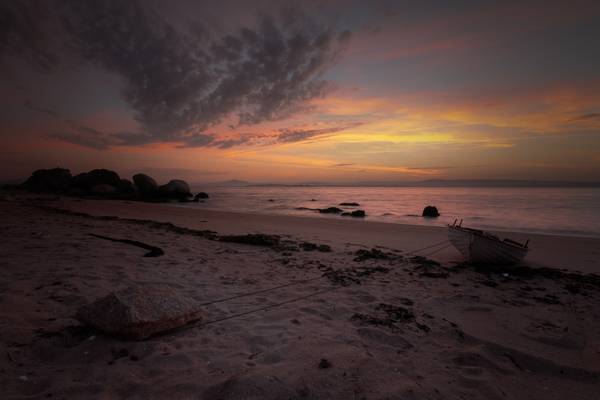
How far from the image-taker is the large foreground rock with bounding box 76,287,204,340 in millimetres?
2873

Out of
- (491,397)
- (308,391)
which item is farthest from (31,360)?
(491,397)

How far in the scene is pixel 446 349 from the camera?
3.23 metres

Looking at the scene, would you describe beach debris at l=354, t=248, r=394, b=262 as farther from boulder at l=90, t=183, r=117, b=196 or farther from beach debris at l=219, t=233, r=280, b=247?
boulder at l=90, t=183, r=117, b=196

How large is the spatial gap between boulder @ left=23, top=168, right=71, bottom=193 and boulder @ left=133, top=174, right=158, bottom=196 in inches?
427

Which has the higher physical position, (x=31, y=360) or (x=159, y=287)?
(x=159, y=287)

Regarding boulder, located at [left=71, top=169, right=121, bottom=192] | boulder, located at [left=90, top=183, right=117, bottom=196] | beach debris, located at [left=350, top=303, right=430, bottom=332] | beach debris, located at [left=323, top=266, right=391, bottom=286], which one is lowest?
beach debris, located at [left=323, top=266, right=391, bottom=286]

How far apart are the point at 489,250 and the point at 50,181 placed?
168 ft

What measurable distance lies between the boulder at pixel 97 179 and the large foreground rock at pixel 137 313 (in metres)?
40.5

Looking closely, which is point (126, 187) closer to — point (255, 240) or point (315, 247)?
point (255, 240)

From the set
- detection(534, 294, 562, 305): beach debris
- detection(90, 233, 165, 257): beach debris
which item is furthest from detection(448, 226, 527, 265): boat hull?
detection(90, 233, 165, 257): beach debris

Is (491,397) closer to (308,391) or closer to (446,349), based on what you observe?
(446,349)

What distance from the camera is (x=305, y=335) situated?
11.0 feet

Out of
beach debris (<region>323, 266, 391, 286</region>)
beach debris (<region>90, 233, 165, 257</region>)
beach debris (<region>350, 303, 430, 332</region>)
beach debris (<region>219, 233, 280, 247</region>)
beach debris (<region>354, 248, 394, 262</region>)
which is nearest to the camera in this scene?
beach debris (<region>350, 303, 430, 332</region>)

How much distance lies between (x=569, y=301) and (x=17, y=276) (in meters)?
8.98
